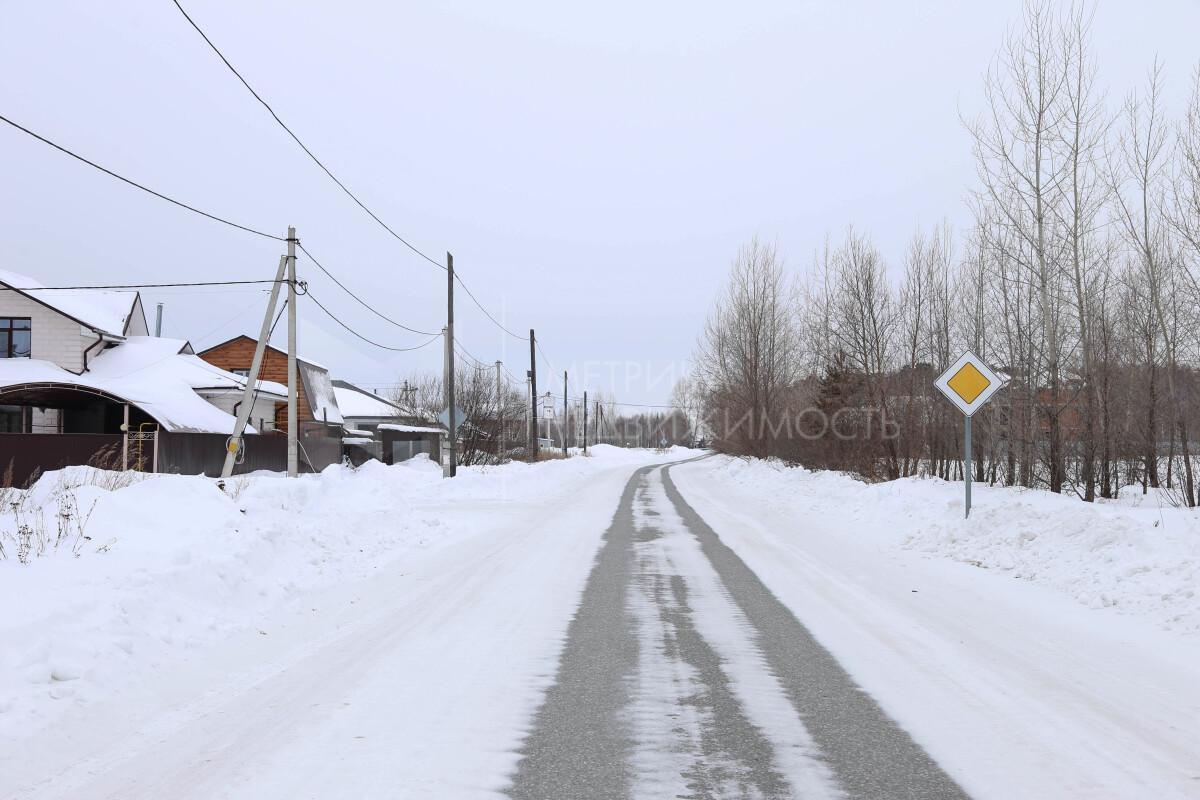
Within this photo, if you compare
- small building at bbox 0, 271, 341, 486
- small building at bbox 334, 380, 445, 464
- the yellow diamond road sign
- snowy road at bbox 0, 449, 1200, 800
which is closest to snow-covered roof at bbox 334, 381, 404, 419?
small building at bbox 334, 380, 445, 464

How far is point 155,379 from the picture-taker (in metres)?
33.5

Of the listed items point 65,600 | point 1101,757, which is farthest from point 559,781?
point 65,600

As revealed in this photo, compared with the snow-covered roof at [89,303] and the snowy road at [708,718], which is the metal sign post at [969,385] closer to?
the snowy road at [708,718]

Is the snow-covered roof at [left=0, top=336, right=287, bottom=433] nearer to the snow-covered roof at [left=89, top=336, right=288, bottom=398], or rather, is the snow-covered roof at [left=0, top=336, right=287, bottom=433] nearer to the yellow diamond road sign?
the snow-covered roof at [left=89, top=336, right=288, bottom=398]

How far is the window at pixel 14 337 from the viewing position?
1273 inches

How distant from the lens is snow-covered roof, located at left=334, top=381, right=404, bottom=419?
59.3 meters

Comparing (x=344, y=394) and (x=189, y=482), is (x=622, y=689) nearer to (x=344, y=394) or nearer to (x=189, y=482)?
(x=189, y=482)

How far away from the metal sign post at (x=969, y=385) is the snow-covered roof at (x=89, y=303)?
32.8 metres

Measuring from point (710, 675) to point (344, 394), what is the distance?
62.5 metres

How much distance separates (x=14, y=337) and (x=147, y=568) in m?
32.8

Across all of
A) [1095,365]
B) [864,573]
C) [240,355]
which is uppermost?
[240,355]

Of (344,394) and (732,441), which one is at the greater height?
(344,394)

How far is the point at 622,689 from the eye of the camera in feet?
16.2

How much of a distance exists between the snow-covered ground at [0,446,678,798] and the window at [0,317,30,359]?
2530 cm
